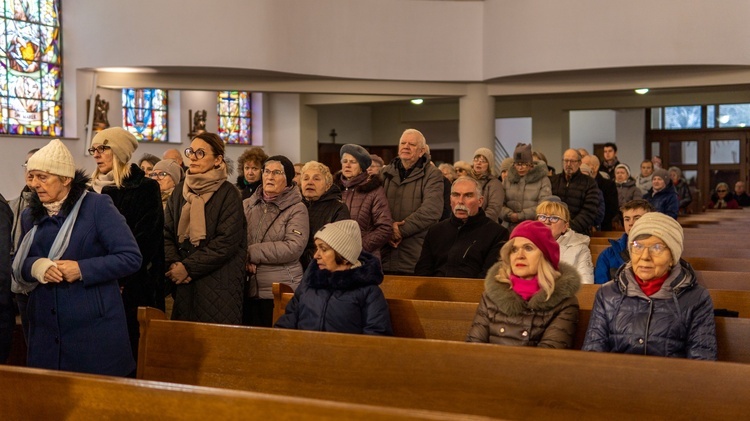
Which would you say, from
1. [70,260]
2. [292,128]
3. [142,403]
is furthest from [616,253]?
[292,128]

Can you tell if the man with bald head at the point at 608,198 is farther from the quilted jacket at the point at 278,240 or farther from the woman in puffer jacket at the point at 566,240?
the quilted jacket at the point at 278,240

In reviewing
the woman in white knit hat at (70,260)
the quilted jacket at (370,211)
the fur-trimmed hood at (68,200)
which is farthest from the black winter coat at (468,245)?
the fur-trimmed hood at (68,200)

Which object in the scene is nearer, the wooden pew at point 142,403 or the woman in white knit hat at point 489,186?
Result: the wooden pew at point 142,403

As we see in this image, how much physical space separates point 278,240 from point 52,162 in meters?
1.72

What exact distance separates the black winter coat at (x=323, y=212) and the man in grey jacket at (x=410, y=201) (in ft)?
2.09

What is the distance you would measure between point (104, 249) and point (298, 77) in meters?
9.44

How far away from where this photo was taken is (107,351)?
3.26 m

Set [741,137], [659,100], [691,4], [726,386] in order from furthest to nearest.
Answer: [741,137], [659,100], [691,4], [726,386]

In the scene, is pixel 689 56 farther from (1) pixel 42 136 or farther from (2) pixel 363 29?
(1) pixel 42 136

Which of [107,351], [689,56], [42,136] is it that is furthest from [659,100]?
[107,351]

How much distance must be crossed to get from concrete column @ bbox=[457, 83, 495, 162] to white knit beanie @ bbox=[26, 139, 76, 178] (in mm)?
10036

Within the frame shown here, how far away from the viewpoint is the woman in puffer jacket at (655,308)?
3.21 m

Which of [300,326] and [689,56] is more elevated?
[689,56]

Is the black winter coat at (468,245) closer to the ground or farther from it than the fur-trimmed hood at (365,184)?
closer to the ground
